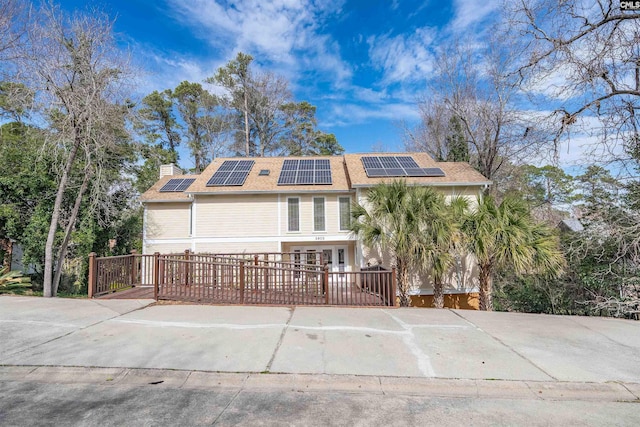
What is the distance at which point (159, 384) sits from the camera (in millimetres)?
3539

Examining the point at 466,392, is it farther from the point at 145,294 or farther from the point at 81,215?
the point at 81,215

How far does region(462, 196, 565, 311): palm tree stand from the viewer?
849cm

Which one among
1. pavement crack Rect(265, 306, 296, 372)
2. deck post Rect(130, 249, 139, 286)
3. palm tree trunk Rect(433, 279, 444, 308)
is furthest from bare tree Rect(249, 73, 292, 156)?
pavement crack Rect(265, 306, 296, 372)

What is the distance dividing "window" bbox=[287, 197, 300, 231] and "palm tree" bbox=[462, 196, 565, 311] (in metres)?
6.82

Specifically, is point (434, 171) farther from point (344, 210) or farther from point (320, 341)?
point (320, 341)

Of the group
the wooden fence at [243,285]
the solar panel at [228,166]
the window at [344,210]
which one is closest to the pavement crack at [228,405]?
the wooden fence at [243,285]

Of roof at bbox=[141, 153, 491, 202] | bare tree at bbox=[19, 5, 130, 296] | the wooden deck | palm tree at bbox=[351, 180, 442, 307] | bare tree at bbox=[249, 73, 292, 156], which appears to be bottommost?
the wooden deck

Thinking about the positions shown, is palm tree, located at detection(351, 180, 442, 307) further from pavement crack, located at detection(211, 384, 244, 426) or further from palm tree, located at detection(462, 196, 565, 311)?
pavement crack, located at detection(211, 384, 244, 426)

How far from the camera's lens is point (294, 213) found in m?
13.2

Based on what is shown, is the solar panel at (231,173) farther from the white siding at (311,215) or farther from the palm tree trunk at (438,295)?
the palm tree trunk at (438,295)

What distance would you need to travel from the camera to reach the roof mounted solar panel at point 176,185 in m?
14.8

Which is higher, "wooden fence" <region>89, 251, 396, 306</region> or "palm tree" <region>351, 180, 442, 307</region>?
"palm tree" <region>351, 180, 442, 307</region>

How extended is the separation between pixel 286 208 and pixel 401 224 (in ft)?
19.4

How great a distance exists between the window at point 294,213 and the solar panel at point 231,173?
2465 mm
